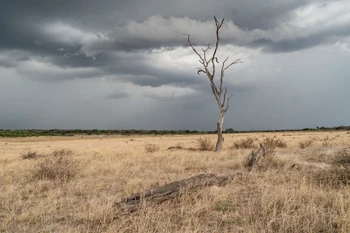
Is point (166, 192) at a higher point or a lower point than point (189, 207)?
higher

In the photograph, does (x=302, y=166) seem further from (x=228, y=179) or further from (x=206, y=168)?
(x=228, y=179)

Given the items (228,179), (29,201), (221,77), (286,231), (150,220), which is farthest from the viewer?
(221,77)

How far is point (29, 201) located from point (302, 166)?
9.59 meters

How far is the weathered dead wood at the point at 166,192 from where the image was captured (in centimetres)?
642

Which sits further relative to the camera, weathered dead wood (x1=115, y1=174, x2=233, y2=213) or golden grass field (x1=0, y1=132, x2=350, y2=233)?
weathered dead wood (x1=115, y1=174, x2=233, y2=213)

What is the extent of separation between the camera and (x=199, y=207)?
20.8ft

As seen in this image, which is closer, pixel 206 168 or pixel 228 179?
pixel 228 179

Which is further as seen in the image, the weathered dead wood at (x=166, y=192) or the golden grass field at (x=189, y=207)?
the weathered dead wood at (x=166, y=192)

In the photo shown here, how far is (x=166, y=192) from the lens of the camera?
7121 mm

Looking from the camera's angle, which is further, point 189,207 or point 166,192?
point 166,192

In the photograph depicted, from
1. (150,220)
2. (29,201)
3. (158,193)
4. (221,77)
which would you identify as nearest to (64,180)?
(29,201)

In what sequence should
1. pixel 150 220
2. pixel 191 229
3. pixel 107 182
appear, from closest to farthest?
pixel 191 229
pixel 150 220
pixel 107 182

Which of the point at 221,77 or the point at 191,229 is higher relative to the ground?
the point at 221,77

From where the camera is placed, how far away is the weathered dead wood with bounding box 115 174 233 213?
6422mm
